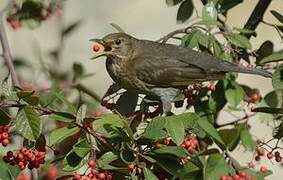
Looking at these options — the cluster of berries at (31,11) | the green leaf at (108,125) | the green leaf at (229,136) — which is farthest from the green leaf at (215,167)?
the cluster of berries at (31,11)

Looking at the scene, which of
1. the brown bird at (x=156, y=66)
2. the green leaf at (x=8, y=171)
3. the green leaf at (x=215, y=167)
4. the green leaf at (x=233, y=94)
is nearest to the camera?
the green leaf at (x=215, y=167)

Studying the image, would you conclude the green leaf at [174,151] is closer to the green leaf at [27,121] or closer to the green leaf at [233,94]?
the green leaf at [27,121]

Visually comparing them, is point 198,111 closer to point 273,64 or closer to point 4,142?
point 273,64

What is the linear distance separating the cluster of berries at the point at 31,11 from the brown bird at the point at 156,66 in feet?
1.32

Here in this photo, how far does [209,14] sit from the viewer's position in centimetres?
296

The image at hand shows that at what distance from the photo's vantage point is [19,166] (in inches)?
98.0

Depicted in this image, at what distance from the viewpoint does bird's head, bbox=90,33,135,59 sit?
348 cm

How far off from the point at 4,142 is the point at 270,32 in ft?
18.2

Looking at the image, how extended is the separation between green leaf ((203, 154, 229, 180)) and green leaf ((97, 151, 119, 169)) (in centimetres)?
28

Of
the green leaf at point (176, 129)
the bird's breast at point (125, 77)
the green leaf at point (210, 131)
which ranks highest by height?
Answer: the green leaf at point (176, 129)

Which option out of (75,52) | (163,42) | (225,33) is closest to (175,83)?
(163,42)

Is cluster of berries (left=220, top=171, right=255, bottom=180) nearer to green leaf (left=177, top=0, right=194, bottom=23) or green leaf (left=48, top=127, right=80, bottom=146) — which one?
green leaf (left=48, top=127, right=80, bottom=146)

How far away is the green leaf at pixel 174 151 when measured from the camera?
2346 millimetres

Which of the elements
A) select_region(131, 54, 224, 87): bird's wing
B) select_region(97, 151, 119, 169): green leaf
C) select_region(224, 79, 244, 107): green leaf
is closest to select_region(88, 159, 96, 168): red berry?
select_region(97, 151, 119, 169): green leaf
